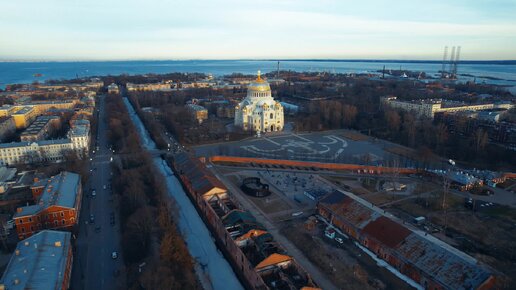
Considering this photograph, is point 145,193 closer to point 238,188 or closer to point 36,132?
point 238,188

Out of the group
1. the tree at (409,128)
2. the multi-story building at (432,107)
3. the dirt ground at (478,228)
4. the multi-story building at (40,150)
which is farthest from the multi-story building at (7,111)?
the multi-story building at (432,107)

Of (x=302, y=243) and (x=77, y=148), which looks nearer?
(x=302, y=243)

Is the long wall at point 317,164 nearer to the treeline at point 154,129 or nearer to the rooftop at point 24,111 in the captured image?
the treeline at point 154,129

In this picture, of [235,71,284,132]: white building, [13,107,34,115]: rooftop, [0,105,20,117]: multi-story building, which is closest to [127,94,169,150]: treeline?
[235,71,284,132]: white building

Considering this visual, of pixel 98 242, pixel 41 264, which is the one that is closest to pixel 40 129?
pixel 98 242

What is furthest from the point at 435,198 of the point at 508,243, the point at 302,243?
the point at 302,243

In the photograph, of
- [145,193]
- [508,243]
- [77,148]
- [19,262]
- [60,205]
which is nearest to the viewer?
[19,262]
